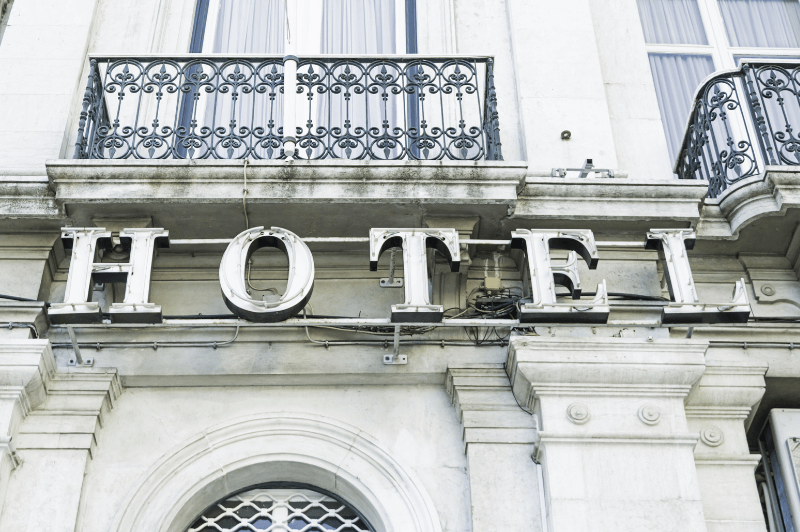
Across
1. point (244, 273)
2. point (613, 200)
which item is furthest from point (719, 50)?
point (244, 273)

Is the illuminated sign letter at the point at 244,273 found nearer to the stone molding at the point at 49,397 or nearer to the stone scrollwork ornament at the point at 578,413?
the stone molding at the point at 49,397

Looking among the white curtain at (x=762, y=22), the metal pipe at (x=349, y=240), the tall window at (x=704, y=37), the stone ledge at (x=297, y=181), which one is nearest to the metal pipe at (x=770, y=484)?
the metal pipe at (x=349, y=240)

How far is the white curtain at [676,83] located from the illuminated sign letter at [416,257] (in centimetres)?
286

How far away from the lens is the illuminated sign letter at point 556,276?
248 inches

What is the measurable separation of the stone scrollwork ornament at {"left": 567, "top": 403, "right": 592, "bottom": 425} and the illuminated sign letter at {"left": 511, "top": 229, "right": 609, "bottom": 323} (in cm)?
51

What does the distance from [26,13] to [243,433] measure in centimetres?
423

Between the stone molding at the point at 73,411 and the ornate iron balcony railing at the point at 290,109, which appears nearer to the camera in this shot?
the stone molding at the point at 73,411

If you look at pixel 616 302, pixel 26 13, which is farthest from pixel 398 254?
pixel 26 13

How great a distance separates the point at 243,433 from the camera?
21.1 ft

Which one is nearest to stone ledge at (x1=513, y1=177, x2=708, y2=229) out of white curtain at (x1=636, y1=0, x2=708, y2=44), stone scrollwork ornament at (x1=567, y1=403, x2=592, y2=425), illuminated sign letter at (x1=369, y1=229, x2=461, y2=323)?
illuminated sign letter at (x1=369, y1=229, x2=461, y2=323)

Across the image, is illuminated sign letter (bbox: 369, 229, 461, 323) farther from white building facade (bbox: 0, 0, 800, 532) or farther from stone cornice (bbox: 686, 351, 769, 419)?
stone cornice (bbox: 686, 351, 769, 419)

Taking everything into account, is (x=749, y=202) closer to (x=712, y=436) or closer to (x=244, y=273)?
(x=712, y=436)

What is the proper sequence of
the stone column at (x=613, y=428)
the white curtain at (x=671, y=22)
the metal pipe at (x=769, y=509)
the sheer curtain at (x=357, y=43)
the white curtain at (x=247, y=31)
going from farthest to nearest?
the white curtain at (x=671, y=22)
the white curtain at (x=247, y=31)
the sheer curtain at (x=357, y=43)
the metal pipe at (x=769, y=509)
the stone column at (x=613, y=428)

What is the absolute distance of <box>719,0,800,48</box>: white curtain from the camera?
9398 millimetres
